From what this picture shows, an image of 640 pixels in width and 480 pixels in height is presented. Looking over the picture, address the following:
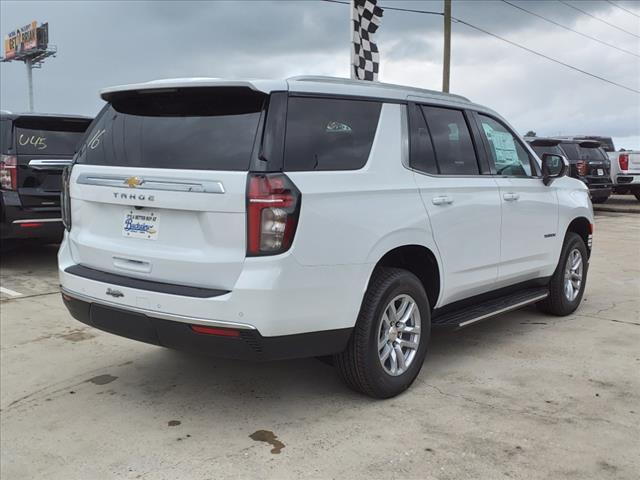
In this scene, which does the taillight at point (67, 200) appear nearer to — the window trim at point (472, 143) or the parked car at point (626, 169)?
the window trim at point (472, 143)

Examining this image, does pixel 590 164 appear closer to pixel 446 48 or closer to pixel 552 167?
pixel 446 48

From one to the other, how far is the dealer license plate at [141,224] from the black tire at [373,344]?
1.20 metres

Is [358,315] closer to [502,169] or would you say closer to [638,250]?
[502,169]

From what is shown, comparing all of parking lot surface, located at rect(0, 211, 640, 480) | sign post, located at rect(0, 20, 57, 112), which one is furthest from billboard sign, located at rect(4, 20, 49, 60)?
parking lot surface, located at rect(0, 211, 640, 480)

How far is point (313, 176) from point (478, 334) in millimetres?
2622

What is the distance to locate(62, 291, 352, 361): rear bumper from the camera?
3.22 metres

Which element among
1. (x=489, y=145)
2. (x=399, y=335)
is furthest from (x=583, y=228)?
(x=399, y=335)

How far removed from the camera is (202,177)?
3.25 m

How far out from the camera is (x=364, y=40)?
9.77m

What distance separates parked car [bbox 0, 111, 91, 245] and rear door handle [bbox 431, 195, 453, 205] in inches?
208

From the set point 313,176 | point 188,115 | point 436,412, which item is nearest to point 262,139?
point 313,176

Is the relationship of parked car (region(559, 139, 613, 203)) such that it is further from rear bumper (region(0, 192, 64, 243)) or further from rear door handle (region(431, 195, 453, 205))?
rear door handle (region(431, 195, 453, 205))

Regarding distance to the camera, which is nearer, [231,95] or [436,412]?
[231,95]

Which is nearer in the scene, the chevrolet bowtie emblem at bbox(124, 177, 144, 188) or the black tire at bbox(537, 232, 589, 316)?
the chevrolet bowtie emblem at bbox(124, 177, 144, 188)
